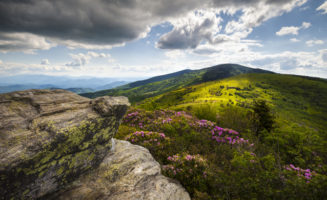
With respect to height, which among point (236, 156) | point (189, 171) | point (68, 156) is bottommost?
point (189, 171)

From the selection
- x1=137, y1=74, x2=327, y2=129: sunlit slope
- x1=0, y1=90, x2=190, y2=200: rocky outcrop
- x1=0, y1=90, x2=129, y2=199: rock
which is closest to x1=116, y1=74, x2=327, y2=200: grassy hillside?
x1=0, y1=90, x2=190, y2=200: rocky outcrop

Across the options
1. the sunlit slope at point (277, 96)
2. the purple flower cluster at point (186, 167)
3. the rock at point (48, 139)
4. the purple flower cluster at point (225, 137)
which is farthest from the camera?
the sunlit slope at point (277, 96)

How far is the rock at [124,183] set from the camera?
4547 mm

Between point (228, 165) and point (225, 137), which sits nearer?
point (228, 165)

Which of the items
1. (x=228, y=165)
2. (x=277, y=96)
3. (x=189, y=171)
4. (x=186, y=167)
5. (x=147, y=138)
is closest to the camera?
(x=189, y=171)

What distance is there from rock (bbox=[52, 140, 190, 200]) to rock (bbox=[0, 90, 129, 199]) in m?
0.37

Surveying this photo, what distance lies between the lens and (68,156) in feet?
15.2

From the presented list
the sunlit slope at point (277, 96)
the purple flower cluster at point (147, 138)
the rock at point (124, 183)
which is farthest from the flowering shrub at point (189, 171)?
the sunlit slope at point (277, 96)

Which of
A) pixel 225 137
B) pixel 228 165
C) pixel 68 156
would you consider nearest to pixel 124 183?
pixel 68 156

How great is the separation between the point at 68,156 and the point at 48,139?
892 mm

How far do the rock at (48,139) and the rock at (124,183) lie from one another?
371 mm

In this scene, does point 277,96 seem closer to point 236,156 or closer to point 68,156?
point 236,156

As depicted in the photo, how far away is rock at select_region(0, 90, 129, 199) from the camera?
3.67 metres

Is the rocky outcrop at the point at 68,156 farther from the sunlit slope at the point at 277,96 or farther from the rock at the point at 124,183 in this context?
the sunlit slope at the point at 277,96
